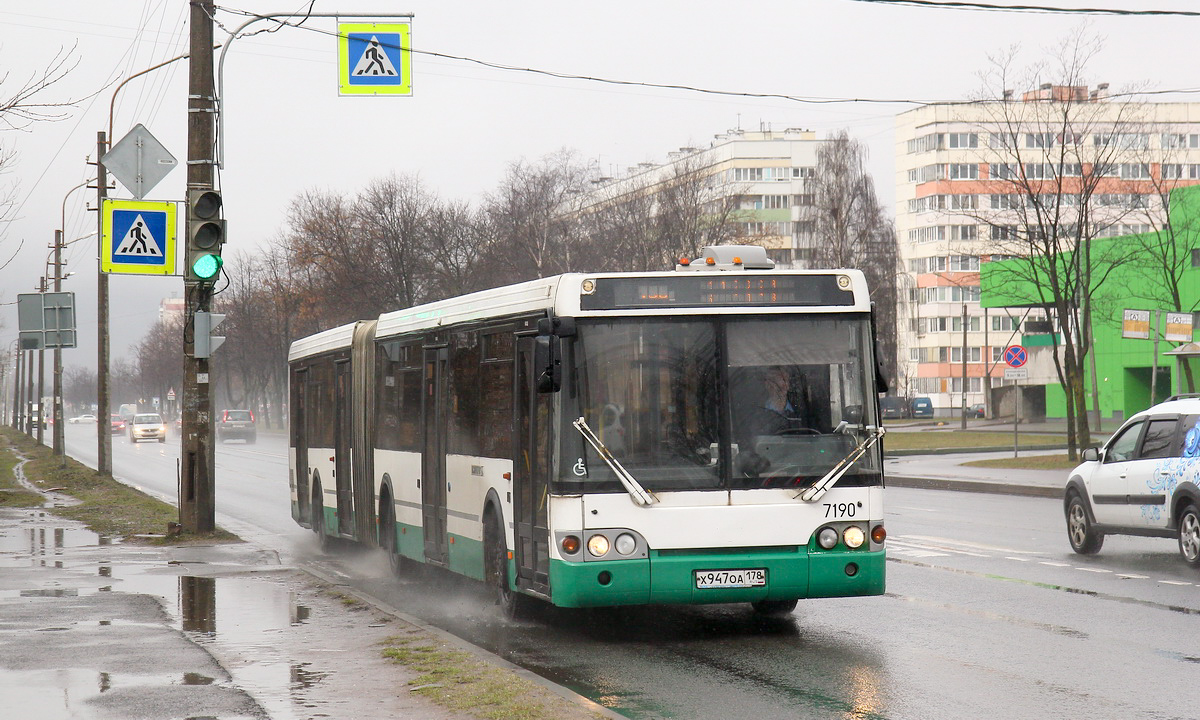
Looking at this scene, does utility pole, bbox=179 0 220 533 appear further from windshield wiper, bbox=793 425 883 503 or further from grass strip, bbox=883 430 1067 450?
grass strip, bbox=883 430 1067 450

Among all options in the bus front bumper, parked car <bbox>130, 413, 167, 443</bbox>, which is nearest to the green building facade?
parked car <bbox>130, 413, 167, 443</bbox>

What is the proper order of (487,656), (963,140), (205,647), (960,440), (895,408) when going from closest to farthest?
(487,656) < (205,647) < (960,440) < (895,408) < (963,140)

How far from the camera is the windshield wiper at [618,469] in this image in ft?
32.9

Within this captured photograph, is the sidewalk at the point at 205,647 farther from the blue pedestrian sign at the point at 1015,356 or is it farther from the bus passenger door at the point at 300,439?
the blue pedestrian sign at the point at 1015,356

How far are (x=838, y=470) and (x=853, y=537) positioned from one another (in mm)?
478

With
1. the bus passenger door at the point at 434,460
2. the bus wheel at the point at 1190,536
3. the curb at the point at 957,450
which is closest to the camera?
the bus passenger door at the point at 434,460

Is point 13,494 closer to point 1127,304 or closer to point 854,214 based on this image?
point 1127,304

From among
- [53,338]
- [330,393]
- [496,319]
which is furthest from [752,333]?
[53,338]

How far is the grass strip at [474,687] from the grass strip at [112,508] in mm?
9561

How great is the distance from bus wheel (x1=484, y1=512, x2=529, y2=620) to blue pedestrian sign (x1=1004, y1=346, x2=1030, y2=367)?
2562 centimetres

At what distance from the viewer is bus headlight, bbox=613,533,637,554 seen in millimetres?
10062

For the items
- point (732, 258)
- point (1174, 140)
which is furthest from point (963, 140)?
point (732, 258)

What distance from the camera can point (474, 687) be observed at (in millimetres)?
8109

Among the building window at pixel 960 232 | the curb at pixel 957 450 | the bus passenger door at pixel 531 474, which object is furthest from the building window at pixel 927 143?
the bus passenger door at pixel 531 474
